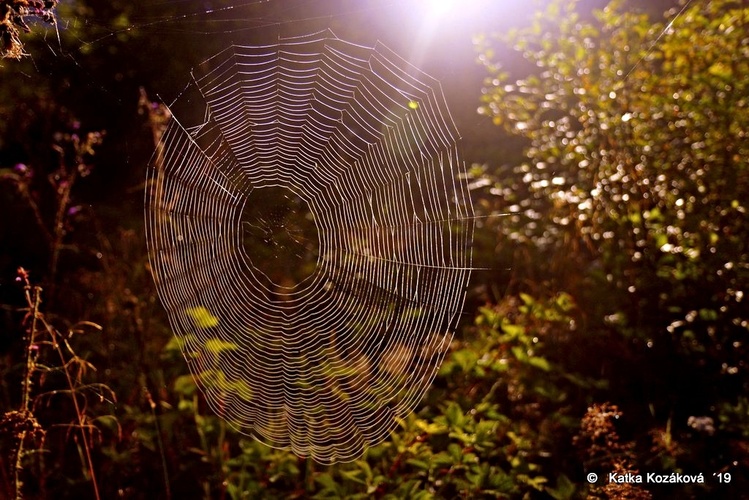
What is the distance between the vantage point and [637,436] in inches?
111

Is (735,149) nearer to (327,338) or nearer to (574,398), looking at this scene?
(574,398)

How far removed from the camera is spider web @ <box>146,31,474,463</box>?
266cm

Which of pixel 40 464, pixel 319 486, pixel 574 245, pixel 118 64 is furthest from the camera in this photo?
pixel 118 64

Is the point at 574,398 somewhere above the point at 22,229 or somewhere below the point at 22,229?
below

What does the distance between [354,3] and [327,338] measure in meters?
3.69

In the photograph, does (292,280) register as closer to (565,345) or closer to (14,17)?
(565,345)

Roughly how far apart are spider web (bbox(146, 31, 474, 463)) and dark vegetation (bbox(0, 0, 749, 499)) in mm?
166

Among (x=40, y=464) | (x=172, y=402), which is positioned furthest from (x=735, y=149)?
(x=40, y=464)

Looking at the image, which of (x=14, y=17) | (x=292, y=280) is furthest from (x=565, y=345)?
(x=14, y=17)

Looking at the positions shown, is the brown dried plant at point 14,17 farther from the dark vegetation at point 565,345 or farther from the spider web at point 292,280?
the spider web at point 292,280

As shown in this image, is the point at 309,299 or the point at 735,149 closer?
the point at 735,149

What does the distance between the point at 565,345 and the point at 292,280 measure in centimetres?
202

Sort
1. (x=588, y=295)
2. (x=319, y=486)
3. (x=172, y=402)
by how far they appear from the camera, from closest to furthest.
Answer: (x=319, y=486) < (x=172, y=402) < (x=588, y=295)

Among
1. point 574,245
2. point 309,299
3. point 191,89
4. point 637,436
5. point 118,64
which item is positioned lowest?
point 637,436
